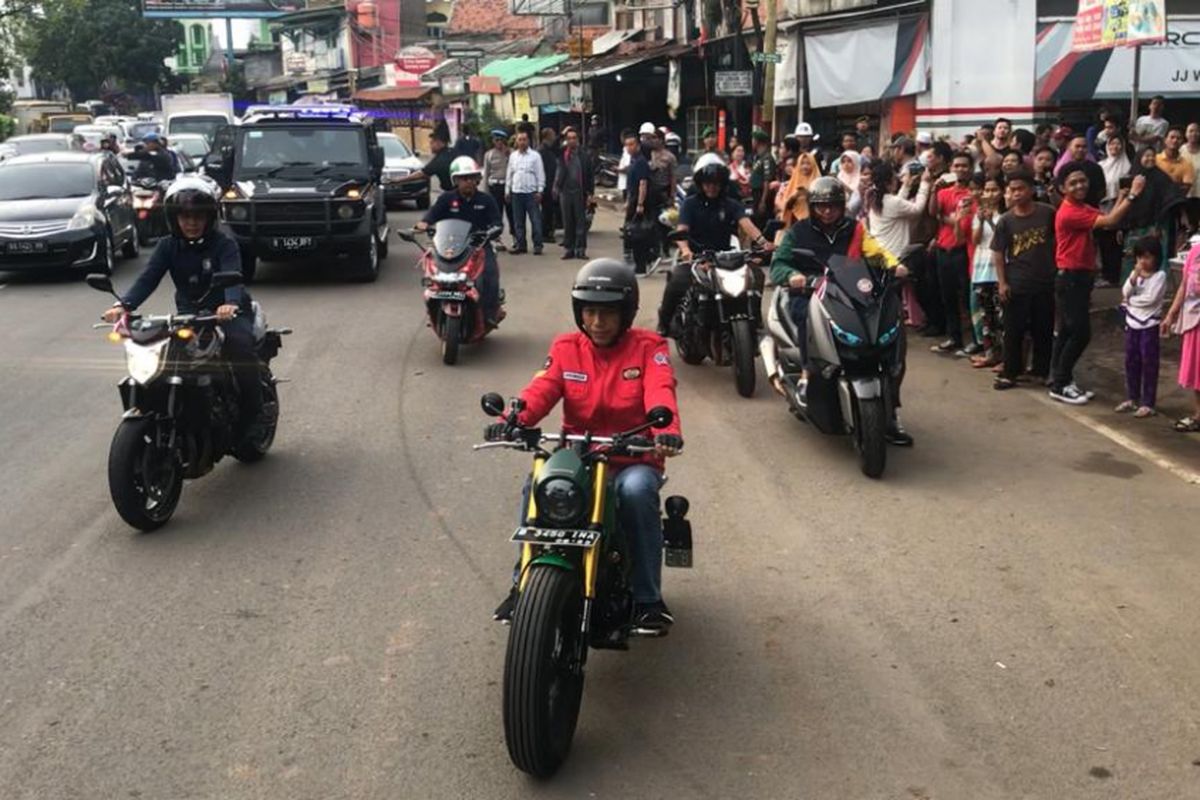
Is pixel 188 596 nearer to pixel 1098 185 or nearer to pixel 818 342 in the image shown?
pixel 818 342

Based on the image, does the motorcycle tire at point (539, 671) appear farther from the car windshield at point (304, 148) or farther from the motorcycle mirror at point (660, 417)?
the car windshield at point (304, 148)

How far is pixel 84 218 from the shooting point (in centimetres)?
1642

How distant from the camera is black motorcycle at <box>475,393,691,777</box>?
389 cm

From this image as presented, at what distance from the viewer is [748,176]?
1858 centimetres

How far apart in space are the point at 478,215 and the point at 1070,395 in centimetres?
534

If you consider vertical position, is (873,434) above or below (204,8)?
below

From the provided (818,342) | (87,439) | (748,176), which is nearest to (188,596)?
(87,439)

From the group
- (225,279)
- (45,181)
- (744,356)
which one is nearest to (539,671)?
(225,279)

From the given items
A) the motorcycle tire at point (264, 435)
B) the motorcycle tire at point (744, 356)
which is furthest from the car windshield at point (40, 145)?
the motorcycle tire at point (264, 435)

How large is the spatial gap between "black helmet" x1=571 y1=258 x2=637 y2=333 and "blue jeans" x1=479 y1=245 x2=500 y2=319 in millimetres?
6421

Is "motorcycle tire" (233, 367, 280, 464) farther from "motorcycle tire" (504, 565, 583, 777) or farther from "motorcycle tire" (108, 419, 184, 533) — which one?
"motorcycle tire" (504, 565, 583, 777)

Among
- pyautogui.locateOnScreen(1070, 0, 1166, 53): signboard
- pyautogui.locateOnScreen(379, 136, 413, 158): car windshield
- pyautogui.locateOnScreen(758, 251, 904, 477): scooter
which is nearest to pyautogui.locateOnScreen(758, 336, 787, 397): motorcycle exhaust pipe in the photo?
pyautogui.locateOnScreen(758, 251, 904, 477): scooter

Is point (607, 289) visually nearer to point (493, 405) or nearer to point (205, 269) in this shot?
point (493, 405)

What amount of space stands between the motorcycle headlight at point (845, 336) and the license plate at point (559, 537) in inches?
150
